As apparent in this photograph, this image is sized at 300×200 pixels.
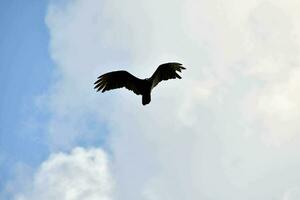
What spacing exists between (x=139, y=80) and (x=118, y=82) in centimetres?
115

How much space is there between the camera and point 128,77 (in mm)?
102938

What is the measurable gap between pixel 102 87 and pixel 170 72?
3.56 m

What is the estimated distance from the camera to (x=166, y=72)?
103 meters

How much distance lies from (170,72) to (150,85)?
123cm

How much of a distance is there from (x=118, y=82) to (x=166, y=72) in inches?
100

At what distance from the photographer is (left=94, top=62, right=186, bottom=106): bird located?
103 meters

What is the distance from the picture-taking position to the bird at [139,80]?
103 meters

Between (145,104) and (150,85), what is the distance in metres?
1.01

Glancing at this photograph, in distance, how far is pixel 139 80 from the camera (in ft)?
337

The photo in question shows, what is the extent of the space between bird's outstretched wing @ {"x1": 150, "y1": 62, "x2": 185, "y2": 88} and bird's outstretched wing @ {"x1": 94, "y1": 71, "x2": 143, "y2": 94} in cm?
81

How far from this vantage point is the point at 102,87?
337ft

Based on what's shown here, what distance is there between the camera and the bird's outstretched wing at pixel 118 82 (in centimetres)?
10262

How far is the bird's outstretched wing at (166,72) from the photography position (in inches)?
4040

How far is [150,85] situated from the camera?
102938mm
